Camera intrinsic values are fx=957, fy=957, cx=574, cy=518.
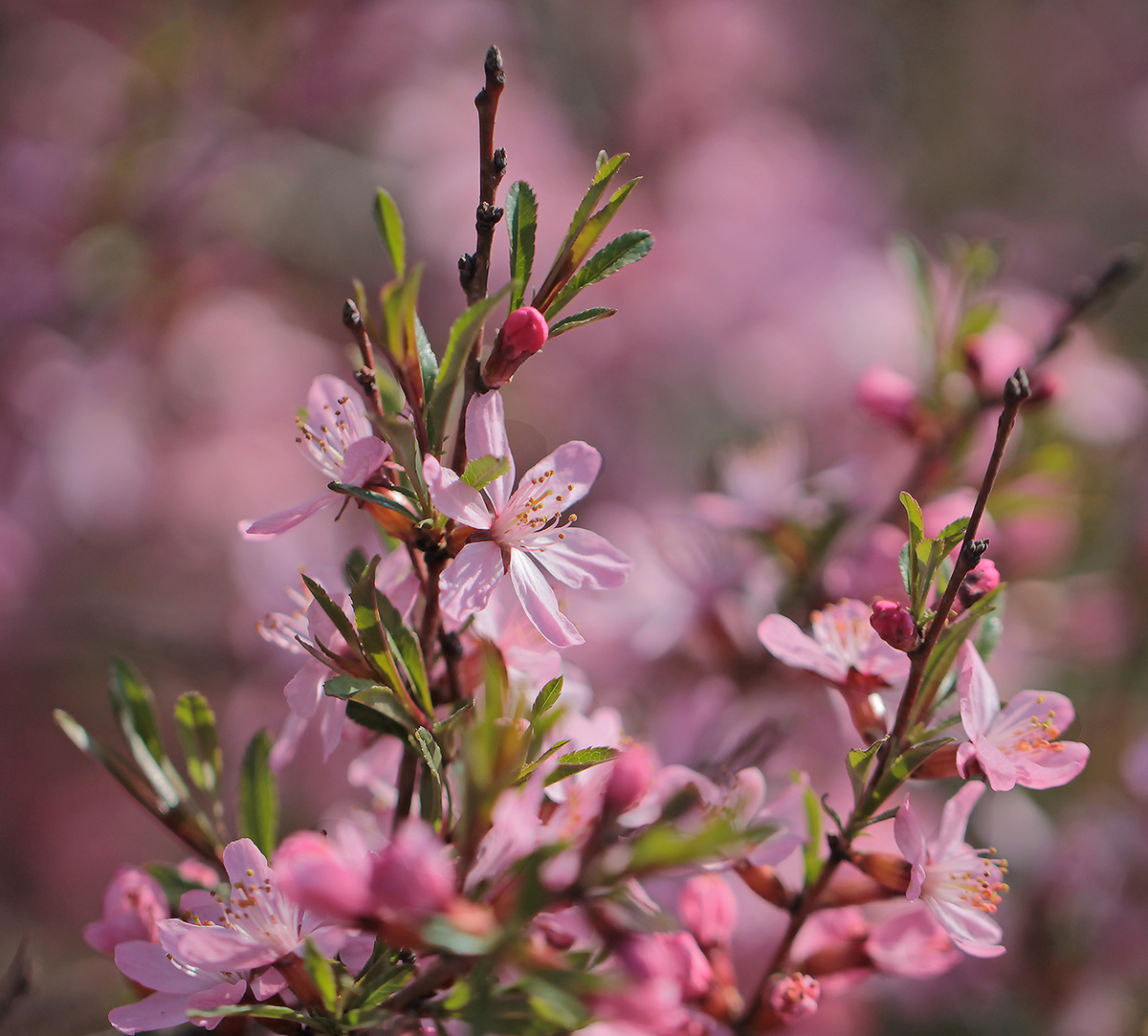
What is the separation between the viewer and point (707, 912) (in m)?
0.94

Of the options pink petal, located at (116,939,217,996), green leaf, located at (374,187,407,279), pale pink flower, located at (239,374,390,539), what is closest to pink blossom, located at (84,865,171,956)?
pink petal, located at (116,939,217,996)

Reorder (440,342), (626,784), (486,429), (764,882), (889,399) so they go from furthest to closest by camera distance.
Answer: (440,342)
(889,399)
(764,882)
(486,429)
(626,784)

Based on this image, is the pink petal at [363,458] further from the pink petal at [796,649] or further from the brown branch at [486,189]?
the pink petal at [796,649]

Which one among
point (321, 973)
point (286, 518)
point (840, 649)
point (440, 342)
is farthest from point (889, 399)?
point (440, 342)

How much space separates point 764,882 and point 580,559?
1.10 feet

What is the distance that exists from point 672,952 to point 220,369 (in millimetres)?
2337

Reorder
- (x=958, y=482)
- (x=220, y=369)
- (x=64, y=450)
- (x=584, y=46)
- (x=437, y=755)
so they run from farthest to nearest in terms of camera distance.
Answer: (x=584, y=46), (x=220, y=369), (x=64, y=450), (x=958, y=482), (x=437, y=755)

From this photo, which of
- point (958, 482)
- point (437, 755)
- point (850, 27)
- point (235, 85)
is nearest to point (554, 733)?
point (437, 755)

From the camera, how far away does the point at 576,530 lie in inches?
32.4

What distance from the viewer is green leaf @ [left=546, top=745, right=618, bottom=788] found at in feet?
2.41

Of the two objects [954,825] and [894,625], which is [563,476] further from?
[954,825]

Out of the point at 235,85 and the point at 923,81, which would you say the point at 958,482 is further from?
the point at 923,81

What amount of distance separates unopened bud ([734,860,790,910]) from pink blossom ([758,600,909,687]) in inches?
7.1

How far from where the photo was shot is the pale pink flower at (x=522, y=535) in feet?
2.35
